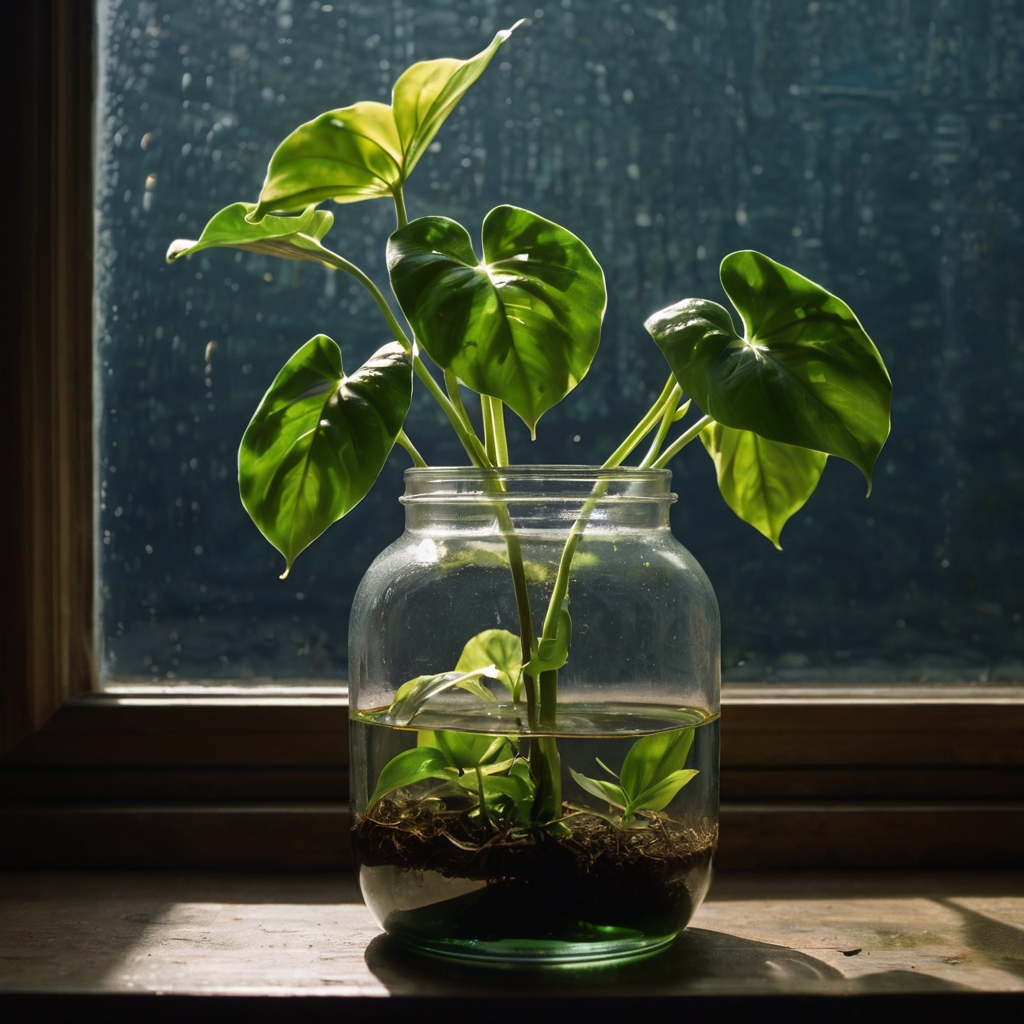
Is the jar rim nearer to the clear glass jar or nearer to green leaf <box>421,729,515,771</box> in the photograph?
the clear glass jar

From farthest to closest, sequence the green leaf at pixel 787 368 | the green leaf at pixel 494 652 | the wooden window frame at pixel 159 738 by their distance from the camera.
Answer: the wooden window frame at pixel 159 738 < the green leaf at pixel 494 652 < the green leaf at pixel 787 368

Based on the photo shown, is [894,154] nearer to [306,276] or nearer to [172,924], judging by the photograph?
[306,276]

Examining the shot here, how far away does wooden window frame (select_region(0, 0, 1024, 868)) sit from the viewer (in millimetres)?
931

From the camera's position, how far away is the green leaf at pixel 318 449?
2.21 feet

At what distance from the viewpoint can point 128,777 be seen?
0.95 m

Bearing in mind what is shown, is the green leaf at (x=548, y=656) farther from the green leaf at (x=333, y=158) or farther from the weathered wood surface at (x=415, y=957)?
the green leaf at (x=333, y=158)

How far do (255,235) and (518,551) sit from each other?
0.28 m

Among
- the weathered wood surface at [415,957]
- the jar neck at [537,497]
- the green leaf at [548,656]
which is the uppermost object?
the jar neck at [537,497]

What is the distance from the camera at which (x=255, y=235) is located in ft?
2.39

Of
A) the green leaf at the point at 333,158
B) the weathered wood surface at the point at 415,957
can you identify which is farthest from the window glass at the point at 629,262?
the green leaf at the point at 333,158

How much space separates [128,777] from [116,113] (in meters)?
0.61

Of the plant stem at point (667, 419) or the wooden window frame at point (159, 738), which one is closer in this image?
the plant stem at point (667, 419)

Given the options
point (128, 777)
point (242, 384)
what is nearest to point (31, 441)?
point (242, 384)

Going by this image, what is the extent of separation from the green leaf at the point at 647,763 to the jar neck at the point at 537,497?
14 cm
